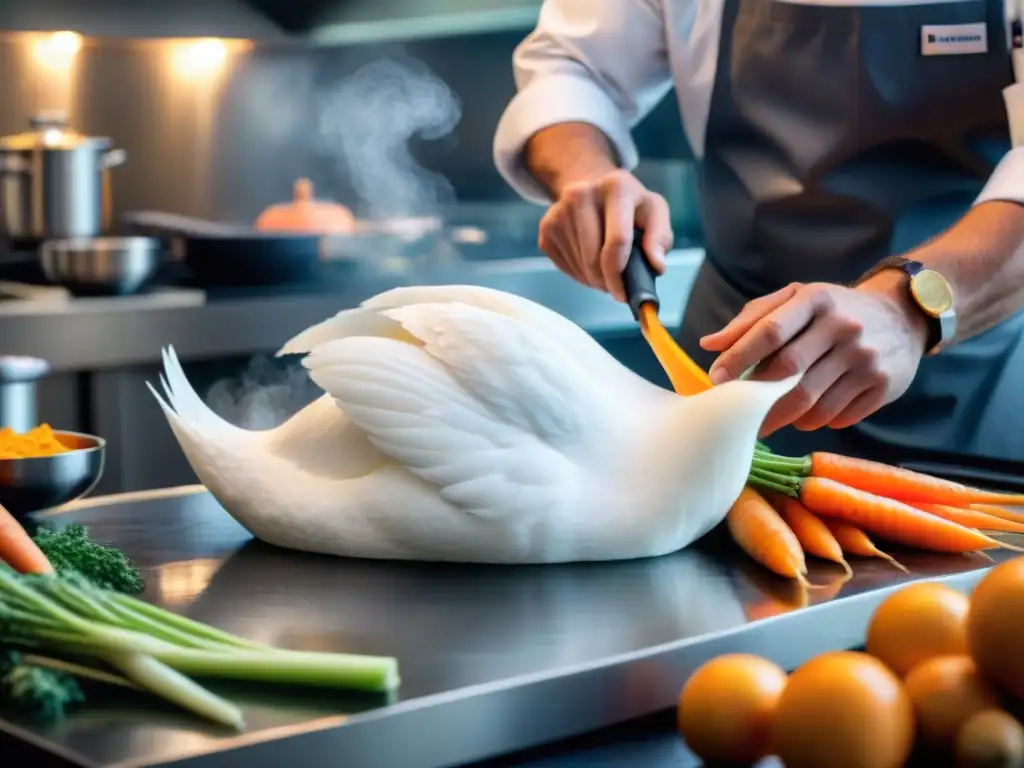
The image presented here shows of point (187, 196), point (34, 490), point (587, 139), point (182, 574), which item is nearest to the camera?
point (182, 574)

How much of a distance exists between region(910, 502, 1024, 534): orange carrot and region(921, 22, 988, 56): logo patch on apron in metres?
0.69

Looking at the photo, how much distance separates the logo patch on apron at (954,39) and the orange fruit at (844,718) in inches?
48.0

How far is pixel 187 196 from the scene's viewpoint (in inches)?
140

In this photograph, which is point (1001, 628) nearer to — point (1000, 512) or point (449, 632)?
point (449, 632)

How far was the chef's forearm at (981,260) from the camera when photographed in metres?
1.55

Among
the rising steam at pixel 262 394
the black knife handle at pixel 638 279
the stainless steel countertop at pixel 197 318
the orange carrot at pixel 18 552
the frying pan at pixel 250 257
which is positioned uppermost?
the black knife handle at pixel 638 279

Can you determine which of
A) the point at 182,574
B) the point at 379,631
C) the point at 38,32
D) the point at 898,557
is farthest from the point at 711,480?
the point at 38,32

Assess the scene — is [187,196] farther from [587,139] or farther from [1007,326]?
[1007,326]

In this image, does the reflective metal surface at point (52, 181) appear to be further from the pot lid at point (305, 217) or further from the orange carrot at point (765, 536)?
the orange carrot at point (765, 536)

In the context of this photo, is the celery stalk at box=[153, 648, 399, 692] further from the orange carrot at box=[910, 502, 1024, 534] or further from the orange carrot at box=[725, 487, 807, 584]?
the orange carrot at box=[910, 502, 1024, 534]

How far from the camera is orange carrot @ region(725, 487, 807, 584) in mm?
1237

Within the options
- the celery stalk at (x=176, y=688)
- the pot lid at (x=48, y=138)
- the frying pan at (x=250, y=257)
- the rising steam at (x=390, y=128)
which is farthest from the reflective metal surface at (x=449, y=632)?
the rising steam at (x=390, y=128)

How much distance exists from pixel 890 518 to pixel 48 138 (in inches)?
90.0

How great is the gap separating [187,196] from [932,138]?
2.16 metres
